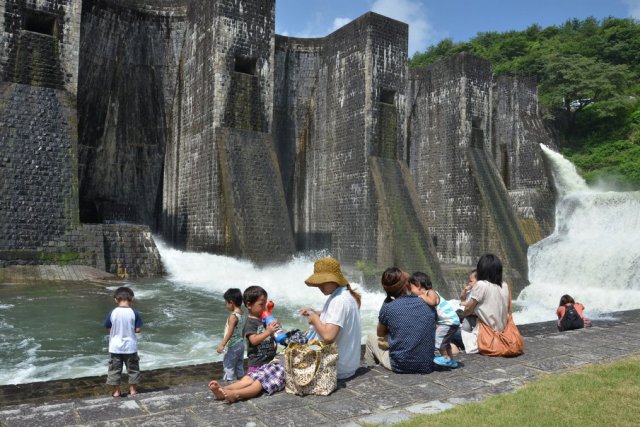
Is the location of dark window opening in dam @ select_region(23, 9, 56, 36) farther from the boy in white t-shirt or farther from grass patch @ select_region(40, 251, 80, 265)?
the boy in white t-shirt

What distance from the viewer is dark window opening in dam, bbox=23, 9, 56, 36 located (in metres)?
12.4

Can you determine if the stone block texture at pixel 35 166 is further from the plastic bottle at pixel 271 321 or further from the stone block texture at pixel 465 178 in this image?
the stone block texture at pixel 465 178

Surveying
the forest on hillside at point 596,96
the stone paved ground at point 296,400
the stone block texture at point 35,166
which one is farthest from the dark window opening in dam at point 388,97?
the forest on hillside at point 596,96

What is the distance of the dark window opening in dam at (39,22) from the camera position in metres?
Result: 12.4

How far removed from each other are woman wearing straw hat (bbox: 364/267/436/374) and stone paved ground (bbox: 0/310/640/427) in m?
0.11

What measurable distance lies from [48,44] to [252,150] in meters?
5.18

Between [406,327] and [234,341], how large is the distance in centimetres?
138

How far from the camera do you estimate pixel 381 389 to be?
4.13 m

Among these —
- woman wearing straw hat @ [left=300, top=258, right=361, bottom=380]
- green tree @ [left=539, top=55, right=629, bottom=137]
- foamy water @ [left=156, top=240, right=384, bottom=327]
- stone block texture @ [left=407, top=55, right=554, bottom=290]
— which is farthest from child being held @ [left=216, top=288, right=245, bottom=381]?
green tree @ [left=539, top=55, right=629, bottom=137]

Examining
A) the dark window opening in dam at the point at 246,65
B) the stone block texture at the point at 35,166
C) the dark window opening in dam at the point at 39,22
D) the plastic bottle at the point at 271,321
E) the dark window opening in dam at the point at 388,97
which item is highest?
the dark window opening in dam at the point at 39,22

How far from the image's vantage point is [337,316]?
13.5ft

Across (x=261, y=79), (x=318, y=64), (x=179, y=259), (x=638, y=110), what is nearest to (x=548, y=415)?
(x=179, y=259)

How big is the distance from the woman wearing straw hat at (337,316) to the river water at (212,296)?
4.48ft

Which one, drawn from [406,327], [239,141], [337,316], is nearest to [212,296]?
[239,141]
